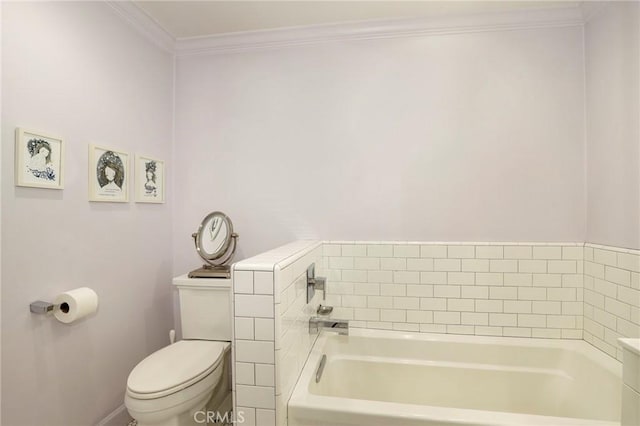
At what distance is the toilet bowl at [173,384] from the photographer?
1296 mm

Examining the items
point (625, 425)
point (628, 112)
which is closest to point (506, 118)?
point (628, 112)

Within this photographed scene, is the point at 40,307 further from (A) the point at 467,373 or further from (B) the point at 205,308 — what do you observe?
(A) the point at 467,373

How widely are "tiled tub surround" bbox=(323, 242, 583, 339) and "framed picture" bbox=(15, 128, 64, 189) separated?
1.43 meters

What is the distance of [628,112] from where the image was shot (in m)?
1.48

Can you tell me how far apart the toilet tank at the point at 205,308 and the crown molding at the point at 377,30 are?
1.59 m

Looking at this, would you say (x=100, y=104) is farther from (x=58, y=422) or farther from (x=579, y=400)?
(x=579, y=400)

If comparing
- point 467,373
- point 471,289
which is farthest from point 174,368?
point 471,289

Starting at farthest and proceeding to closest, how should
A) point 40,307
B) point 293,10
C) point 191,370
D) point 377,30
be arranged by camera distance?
point 377,30 → point 293,10 → point 191,370 → point 40,307

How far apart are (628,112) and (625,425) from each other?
1.40m

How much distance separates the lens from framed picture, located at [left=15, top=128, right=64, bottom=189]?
1227 millimetres

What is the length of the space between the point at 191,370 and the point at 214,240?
2.50ft

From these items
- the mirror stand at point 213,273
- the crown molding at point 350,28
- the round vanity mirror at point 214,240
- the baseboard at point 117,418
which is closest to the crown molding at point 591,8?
the crown molding at point 350,28

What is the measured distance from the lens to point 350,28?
1.98 meters

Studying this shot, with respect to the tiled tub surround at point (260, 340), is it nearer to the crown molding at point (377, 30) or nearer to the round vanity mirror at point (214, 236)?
the round vanity mirror at point (214, 236)
